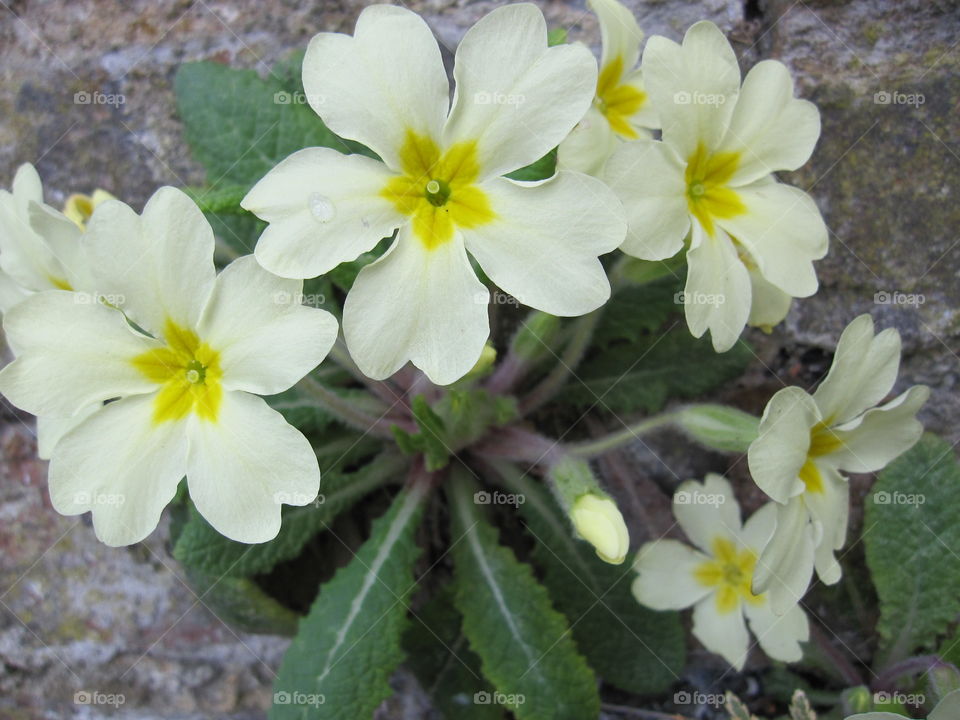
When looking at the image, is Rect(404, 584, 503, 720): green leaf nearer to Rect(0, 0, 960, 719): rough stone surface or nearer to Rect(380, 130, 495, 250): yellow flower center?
Rect(0, 0, 960, 719): rough stone surface

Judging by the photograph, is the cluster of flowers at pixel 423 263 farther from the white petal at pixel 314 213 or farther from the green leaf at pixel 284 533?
the green leaf at pixel 284 533

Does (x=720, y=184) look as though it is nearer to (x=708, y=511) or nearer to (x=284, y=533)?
(x=708, y=511)

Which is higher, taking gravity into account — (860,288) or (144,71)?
(144,71)

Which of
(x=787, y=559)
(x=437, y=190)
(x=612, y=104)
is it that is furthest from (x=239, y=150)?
(x=787, y=559)

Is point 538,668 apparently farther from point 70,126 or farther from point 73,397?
point 70,126

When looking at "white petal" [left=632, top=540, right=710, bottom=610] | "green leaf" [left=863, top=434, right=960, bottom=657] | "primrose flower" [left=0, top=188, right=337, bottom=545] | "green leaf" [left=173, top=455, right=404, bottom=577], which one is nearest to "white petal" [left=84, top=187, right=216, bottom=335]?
"primrose flower" [left=0, top=188, right=337, bottom=545]

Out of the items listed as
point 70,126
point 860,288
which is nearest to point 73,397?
point 70,126

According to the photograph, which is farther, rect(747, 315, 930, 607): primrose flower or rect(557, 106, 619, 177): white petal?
rect(557, 106, 619, 177): white petal
